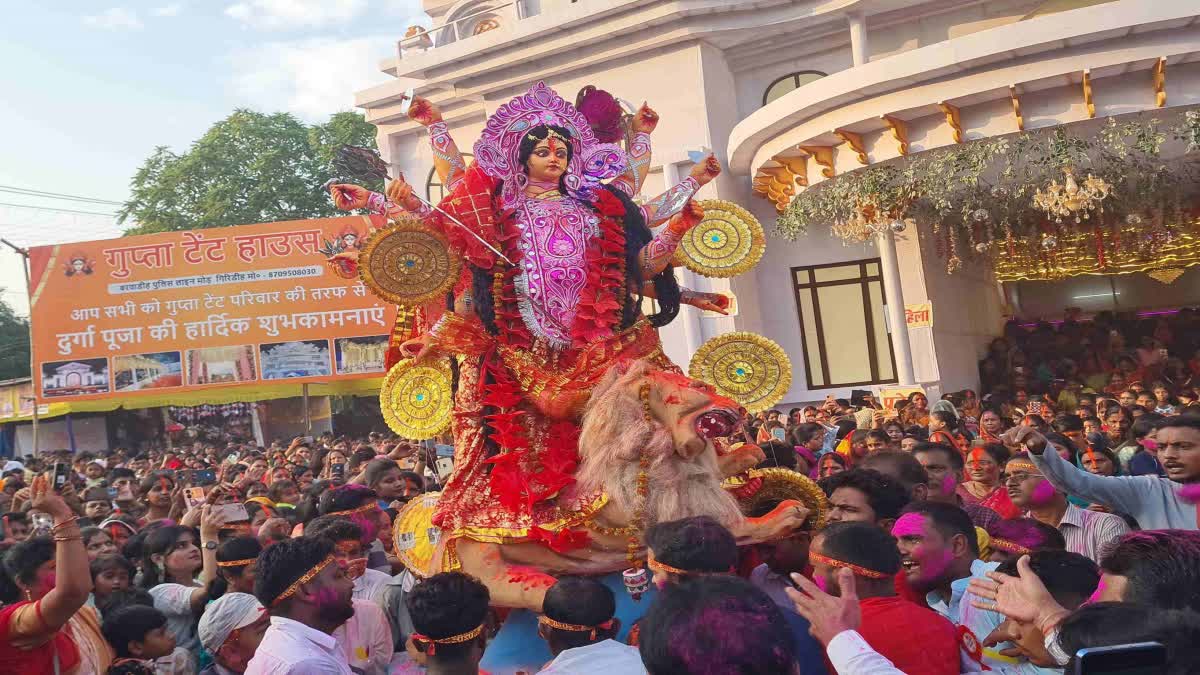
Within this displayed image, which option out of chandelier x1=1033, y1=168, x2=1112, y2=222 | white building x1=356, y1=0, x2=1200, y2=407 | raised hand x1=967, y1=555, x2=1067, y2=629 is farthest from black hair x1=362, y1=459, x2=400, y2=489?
chandelier x1=1033, y1=168, x2=1112, y2=222

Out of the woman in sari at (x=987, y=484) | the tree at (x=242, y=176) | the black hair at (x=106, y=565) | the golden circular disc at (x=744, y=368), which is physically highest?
the tree at (x=242, y=176)

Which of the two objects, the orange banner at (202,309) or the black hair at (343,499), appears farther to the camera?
the orange banner at (202,309)

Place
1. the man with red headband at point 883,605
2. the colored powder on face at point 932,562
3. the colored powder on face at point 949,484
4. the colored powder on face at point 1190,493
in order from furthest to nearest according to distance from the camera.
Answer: the colored powder on face at point 949,484
the colored powder on face at point 1190,493
the colored powder on face at point 932,562
the man with red headband at point 883,605

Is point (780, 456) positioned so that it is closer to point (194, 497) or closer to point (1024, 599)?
point (194, 497)

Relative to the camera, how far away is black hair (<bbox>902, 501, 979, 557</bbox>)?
366 cm

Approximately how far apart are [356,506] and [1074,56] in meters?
8.88

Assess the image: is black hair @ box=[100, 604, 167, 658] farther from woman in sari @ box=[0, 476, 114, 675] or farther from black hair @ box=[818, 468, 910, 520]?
black hair @ box=[818, 468, 910, 520]

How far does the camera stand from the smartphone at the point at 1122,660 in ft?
5.92

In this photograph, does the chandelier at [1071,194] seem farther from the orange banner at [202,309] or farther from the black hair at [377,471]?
the orange banner at [202,309]

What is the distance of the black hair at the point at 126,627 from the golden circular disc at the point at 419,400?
1822mm

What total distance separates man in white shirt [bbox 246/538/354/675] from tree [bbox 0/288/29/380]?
36.2 metres

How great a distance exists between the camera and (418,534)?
4930mm

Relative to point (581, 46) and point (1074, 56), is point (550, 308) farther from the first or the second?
point (581, 46)

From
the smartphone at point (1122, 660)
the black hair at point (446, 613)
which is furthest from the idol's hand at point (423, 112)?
the smartphone at point (1122, 660)
